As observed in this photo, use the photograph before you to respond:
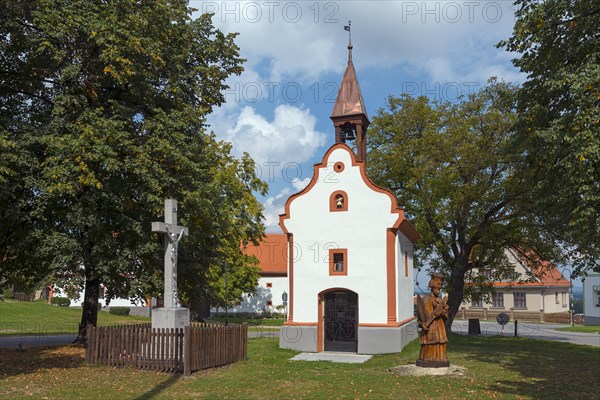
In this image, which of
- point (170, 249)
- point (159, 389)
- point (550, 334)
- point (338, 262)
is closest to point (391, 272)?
point (338, 262)

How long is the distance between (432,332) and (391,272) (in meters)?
5.35

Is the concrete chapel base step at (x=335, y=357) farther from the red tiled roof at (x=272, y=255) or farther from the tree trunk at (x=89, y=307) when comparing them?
the red tiled roof at (x=272, y=255)

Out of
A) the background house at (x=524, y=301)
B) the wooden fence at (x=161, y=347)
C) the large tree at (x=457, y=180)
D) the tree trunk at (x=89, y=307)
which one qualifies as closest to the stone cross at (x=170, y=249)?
the wooden fence at (x=161, y=347)

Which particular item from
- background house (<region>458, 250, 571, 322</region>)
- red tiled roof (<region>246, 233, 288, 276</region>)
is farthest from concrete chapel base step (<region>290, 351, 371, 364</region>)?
background house (<region>458, 250, 571, 322</region>)

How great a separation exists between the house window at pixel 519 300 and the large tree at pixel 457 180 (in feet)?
94.9

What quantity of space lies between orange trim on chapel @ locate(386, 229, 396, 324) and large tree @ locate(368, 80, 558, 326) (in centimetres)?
859

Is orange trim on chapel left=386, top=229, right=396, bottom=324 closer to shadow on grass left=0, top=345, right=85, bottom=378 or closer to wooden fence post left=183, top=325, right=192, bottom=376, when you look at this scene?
wooden fence post left=183, top=325, right=192, bottom=376

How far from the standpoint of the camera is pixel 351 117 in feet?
74.8

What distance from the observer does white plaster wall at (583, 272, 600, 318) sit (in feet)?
169

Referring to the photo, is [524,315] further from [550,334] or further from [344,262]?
[344,262]

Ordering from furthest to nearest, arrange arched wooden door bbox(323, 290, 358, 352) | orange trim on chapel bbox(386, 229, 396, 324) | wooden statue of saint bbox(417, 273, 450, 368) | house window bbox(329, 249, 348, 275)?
1. house window bbox(329, 249, 348, 275)
2. arched wooden door bbox(323, 290, 358, 352)
3. orange trim on chapel bbox(386, 229, 396, 324)
4. wooden statue of saint bbox(417, 273, 450, 368)

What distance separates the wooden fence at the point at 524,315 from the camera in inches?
2096

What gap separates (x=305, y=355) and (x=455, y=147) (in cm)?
1441

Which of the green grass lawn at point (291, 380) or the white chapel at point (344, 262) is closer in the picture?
the green grass lawn at point (291, 380)
